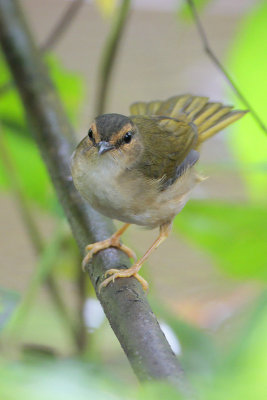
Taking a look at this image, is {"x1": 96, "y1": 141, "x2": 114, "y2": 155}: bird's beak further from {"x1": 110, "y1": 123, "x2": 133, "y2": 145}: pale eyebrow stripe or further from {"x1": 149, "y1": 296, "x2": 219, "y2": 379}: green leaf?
{"x1": 149, "y1": 296, "x2": 219, "y2": 379}: green leaf

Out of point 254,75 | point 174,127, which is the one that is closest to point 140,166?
point 174,127

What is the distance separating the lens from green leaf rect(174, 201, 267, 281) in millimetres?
1053

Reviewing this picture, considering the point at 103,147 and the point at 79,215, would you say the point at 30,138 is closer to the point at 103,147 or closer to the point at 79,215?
the point at 103,147

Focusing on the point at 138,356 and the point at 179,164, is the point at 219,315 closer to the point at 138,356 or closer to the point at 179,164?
the point at 179,164

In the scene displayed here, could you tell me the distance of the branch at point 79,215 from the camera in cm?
51

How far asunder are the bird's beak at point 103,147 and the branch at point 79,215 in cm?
7

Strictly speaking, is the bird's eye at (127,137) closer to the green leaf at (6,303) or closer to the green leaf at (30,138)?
the green leaf at (30,138)

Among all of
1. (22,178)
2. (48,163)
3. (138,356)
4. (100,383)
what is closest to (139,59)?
(22,178)

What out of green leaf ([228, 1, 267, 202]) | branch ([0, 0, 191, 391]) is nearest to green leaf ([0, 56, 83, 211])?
branch ([0, 0, 191, 391])

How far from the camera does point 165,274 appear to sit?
102 inches

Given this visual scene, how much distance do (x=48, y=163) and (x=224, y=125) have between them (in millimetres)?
518

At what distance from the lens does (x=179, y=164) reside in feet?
4.47

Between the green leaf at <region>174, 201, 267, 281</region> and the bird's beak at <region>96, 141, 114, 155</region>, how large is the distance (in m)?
0.20

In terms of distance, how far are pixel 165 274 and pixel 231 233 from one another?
5.00ft
